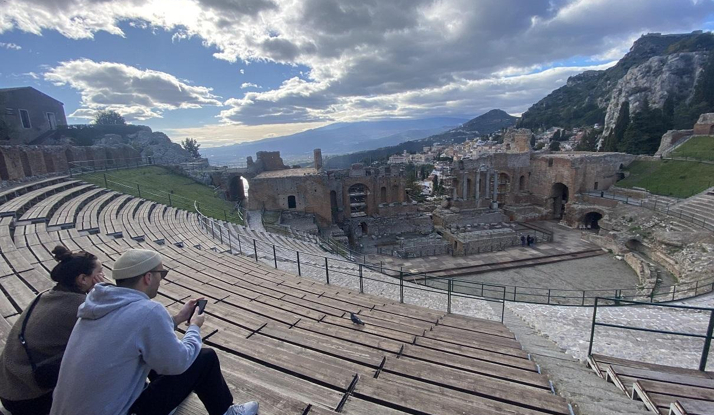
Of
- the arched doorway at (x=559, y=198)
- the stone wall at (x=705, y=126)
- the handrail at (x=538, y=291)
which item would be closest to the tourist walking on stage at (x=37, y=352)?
the handrail at (x=538, y=291)

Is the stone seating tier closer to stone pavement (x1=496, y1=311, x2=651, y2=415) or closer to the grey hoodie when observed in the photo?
stone pavement (x1=496, y1=311, x2=651, y2=415)

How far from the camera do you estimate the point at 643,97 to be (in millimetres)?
62250

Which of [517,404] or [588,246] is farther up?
[517,404]

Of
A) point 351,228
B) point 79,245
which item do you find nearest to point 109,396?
point 79,245

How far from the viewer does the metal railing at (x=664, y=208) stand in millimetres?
20450

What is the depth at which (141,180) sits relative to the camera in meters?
25.1

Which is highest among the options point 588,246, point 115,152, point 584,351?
point 115,152

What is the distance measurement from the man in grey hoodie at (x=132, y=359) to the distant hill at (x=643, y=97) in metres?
51.9

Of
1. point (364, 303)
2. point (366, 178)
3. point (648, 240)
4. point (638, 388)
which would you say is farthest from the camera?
point (366, 178)

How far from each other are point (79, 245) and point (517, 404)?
1113 centimetres

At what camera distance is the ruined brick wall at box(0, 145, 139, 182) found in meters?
17.6

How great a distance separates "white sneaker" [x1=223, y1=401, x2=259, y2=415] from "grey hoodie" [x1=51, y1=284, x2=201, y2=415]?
55 cm

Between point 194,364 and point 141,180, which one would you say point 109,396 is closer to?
point 194,364

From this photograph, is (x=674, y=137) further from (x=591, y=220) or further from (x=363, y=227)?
(x=363, y=227)
